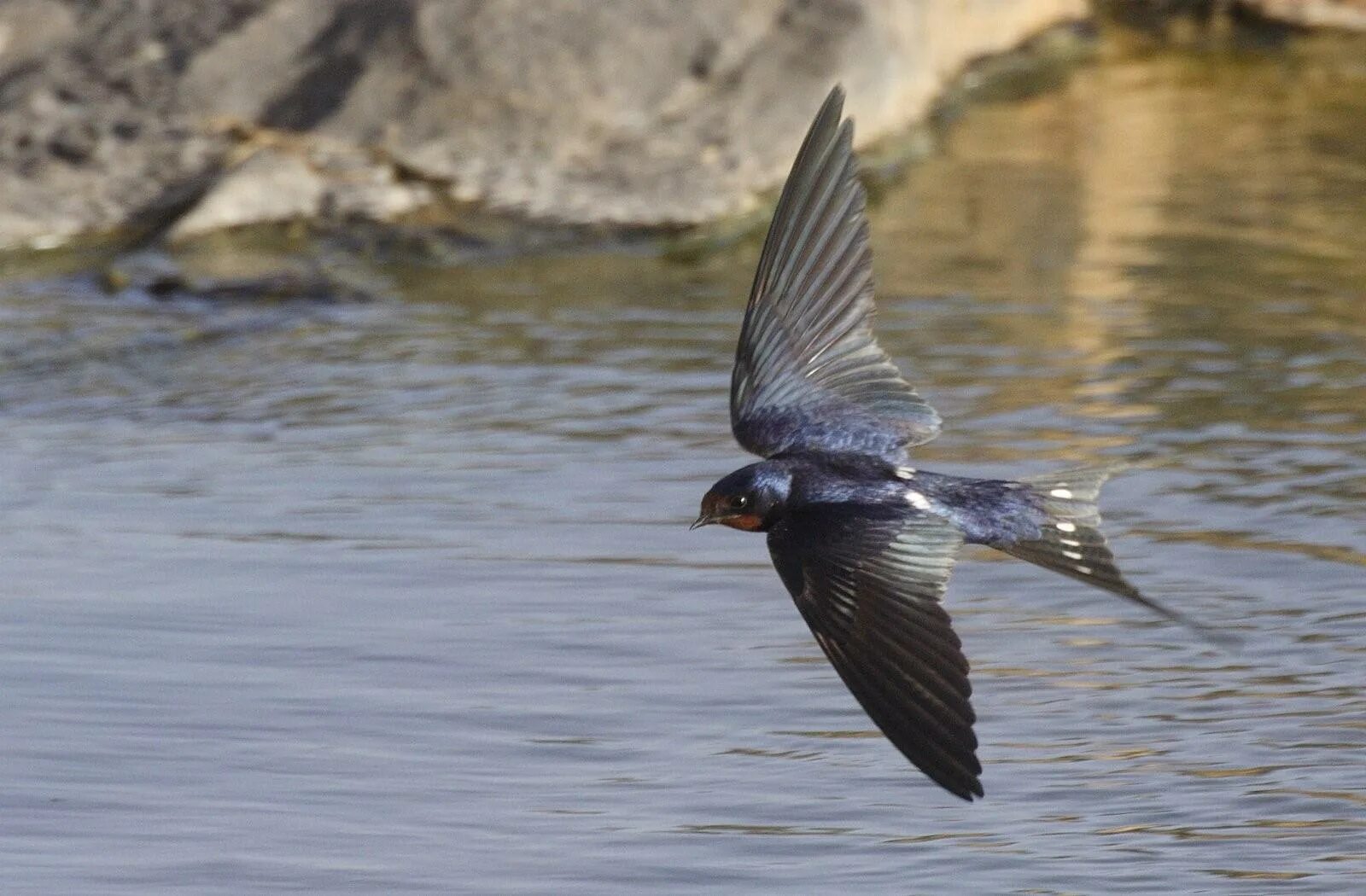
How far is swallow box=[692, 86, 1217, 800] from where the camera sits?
2.93 metres

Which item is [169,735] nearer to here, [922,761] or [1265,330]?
[922,761]

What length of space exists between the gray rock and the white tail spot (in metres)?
3.33

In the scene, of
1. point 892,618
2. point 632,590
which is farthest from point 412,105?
point 892,618

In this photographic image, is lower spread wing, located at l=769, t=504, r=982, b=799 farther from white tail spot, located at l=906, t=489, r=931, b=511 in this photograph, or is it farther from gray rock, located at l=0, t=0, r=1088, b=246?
gray rock, located at l=0, t=0, r=1088, b=246

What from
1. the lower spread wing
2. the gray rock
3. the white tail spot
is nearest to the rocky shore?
the gray rock

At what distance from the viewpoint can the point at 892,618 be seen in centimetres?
302

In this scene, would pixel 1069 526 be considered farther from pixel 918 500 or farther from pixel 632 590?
pixel 632 590

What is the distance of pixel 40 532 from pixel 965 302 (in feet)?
8.16

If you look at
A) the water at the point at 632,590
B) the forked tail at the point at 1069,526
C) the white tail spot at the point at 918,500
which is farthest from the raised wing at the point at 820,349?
the water at the point at 632,590

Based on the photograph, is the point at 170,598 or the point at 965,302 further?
the point at 965,302

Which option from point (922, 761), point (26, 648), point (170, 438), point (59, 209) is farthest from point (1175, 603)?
point (59, 209)

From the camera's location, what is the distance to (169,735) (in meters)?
3.39

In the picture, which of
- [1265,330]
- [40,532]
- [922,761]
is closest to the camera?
[922,761]

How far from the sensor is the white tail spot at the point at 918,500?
333cm
